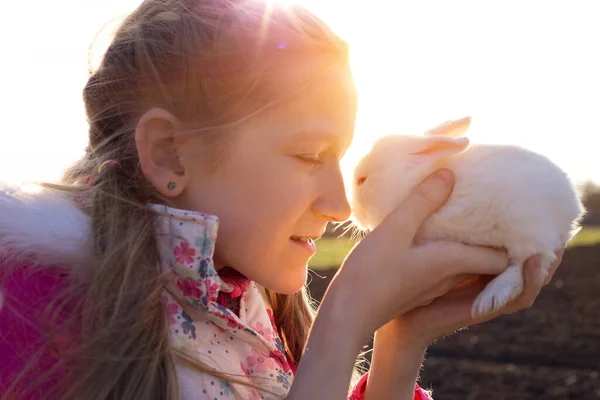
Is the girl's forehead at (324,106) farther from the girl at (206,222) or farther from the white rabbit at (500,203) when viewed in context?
the white rabbit at (500,203)

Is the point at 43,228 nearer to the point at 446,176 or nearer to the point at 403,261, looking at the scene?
the point at 403,261

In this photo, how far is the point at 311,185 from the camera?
1.80m

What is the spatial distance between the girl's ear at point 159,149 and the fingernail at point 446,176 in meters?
0.68

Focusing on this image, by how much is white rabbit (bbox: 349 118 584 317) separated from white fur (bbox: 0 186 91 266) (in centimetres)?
87

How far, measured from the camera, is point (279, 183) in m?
1.77

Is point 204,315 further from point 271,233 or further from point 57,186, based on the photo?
point 57,186

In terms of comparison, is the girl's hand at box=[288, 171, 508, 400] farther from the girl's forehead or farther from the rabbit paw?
the girl's forehead

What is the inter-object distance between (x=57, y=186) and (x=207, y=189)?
430mm

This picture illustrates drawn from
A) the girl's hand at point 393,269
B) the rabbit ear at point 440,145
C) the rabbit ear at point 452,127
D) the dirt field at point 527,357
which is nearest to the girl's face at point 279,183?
the girl's hand at point 393,269

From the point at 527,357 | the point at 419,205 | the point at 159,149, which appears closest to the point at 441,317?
the point at 419,205

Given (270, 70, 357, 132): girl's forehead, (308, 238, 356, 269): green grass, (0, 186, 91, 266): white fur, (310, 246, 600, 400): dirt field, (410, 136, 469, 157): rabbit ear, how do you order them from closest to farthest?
(0, 186, 91, 266): white fur
(270, 70, 357, 132): girl's forehead
(410, 136, 469, 157): rabbit ear
(310, 246, 600, 400): dirt field
(308, 238, 356, 269): green grass

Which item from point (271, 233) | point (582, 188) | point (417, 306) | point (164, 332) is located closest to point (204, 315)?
point (164, 332)

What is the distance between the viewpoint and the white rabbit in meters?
1.82

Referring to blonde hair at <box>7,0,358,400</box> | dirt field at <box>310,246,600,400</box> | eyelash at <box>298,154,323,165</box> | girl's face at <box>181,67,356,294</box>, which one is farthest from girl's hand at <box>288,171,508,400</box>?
dirt field at <box>310,246,600,400</box>
